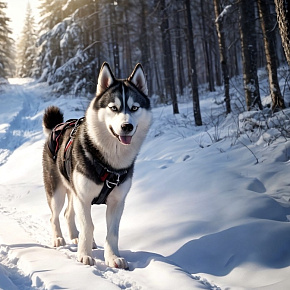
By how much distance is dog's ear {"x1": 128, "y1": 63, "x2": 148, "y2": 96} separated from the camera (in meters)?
3.29

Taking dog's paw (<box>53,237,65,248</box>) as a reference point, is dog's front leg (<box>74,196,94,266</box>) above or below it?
above

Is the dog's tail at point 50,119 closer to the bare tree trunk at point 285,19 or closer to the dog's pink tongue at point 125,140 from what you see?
the dog's pink tongue at point 125,140

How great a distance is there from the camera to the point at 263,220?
10.1 ft

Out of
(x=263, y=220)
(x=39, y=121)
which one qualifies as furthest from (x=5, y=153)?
(x=263, y=220)

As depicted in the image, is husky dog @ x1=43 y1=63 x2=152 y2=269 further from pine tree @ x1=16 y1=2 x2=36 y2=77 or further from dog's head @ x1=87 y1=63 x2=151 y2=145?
pine tree @ x1=16 y1=2 x2=36 y2=77

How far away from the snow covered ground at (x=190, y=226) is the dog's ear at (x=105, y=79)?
1649 millimetres

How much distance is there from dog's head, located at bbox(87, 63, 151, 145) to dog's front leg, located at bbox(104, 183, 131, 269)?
0.56 metres

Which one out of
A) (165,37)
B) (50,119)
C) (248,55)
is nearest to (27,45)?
(165,37)

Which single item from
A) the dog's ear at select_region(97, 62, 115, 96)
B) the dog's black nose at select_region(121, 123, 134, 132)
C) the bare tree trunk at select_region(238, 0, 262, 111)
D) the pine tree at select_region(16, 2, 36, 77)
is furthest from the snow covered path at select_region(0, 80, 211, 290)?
the pine tree at select_region(16, 2, 36, 77)

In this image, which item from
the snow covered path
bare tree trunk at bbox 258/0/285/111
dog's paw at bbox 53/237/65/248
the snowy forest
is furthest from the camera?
the snowy forest

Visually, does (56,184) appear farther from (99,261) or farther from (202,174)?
(202,174)

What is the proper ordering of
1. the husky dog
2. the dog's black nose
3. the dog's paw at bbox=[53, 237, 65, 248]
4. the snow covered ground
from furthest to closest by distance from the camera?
1. the dog's paw at bbox=[53, 237, 65, 248]
2. the husky dog
3. the dog's black nose
4. the snow covered ground

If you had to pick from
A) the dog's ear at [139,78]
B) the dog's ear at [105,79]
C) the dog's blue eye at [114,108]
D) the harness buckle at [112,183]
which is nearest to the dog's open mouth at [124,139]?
the dog's blue eye at [114,108]

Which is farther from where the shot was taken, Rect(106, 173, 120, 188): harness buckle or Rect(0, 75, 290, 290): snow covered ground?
Rect(106, 173, 120, 188): harness buckle
